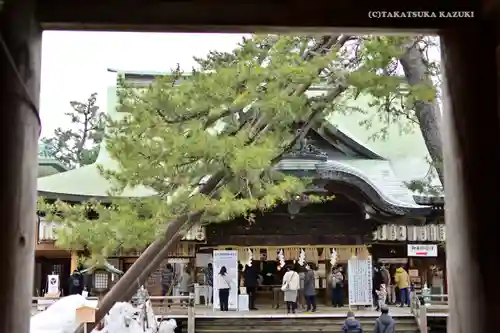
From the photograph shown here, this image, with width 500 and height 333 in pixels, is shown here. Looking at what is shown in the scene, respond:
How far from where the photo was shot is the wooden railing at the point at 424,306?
14.0m

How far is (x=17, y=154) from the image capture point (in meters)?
2.30

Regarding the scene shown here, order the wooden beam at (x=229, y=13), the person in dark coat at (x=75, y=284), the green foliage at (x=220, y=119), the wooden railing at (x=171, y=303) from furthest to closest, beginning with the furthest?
the person in dark coat at (x=75, y=284) → the wooden railing at (x=171, y=303) → the green foliage at (x=220, y=119) → the wooden beam at (x=229, y=13)

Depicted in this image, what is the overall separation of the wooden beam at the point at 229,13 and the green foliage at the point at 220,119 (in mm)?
2754

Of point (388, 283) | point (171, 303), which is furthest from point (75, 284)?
point (388, 283)

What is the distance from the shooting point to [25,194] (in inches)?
94.7

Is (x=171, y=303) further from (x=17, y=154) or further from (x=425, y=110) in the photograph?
(x=17, y=154)

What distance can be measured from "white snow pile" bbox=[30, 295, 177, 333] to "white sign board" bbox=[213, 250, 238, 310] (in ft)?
12.8

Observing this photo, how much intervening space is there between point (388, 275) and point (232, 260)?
13.9ft

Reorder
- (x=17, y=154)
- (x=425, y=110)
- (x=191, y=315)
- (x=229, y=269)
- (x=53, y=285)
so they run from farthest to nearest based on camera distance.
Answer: (x=229, y=269) < (x=53, y=285) < (x=191, y=315) < (x=425, y=110) < (x=17, y=154)

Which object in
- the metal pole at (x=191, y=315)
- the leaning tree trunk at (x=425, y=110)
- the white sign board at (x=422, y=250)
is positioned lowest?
the metal pole at (x=191, y=315)

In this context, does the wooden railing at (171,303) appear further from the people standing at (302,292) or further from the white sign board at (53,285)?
the people standing at (302,292)

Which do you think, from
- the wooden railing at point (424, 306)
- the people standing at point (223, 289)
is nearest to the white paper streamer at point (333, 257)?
the wooden railing at point (424, 306)

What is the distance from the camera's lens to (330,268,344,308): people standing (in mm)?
16453

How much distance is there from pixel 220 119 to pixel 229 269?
33.4 feet
